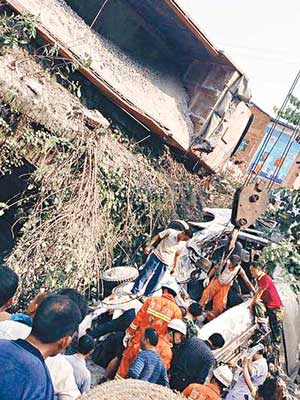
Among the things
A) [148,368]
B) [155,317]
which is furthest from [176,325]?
[148,368]

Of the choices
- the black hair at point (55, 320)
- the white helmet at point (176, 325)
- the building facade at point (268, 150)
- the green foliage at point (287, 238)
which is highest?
the building facade at point (268, 150)

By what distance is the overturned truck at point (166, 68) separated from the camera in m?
8.91

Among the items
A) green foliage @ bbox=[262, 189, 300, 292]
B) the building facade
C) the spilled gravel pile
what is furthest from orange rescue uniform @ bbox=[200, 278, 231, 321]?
the building facade

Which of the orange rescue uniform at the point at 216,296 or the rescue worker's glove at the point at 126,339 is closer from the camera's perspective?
the rescue worker's glove at the point at 126,339

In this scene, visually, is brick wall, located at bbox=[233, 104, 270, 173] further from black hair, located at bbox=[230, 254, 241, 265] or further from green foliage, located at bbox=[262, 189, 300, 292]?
green foliage, located at bbox=[262, 189, 300, 292]

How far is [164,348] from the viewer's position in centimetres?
473

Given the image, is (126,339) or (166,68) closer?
(126,339)

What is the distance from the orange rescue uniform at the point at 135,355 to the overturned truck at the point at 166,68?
4.48 meters

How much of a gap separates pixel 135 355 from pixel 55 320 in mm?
2368

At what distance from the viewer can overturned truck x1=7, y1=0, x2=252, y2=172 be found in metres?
8.91

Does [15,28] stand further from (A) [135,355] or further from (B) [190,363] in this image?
(B) [190,363]

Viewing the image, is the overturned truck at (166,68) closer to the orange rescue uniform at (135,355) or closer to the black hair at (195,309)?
the black hair at (195,309)

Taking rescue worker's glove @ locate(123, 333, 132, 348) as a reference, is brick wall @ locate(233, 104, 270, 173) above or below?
above

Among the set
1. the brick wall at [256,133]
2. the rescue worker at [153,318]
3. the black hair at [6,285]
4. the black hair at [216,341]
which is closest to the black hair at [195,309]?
the black hair at [216,341]
